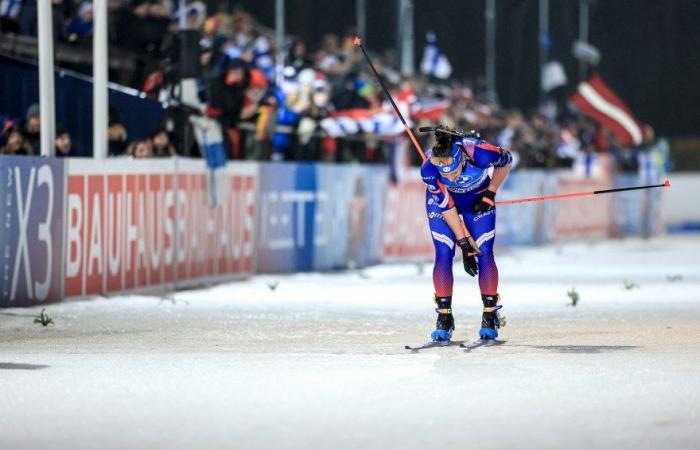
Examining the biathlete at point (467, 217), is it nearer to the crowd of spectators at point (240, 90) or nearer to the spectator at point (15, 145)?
the spectator at point (15, 145)

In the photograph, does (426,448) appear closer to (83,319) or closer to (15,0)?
(83,319)

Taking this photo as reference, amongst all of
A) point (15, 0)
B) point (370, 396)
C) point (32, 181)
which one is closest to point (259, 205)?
→ point (15, 0)

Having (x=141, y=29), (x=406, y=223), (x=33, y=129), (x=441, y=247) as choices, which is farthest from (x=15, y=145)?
(x=406, y=223)

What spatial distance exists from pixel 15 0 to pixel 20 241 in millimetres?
4241

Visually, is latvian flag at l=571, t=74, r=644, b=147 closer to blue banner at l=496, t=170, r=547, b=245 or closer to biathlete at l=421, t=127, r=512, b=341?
blue banner at l=496, t=170, r=547, b=245

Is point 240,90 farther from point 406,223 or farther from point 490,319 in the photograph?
point 490,319

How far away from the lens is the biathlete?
12266mm

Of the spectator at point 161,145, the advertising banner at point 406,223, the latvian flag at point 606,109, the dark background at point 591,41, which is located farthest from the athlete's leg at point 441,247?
the latvian flag at point 606,109

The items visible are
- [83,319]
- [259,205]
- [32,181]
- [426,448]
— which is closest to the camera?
[426,448]

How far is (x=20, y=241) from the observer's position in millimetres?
15492


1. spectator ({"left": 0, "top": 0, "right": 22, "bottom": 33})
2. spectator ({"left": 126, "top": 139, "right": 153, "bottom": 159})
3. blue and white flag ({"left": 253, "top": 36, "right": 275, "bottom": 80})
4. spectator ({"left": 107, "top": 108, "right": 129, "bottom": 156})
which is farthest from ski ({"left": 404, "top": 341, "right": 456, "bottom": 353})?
blue and white flag ({"left": 253, "top": 36, "right": 275, "bottom": 80})

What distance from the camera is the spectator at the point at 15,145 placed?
16.3 metres

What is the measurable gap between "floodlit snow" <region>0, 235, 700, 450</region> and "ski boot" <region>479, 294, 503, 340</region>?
0.15m

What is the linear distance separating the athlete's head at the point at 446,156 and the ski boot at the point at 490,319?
Result: 1024 millimetres
